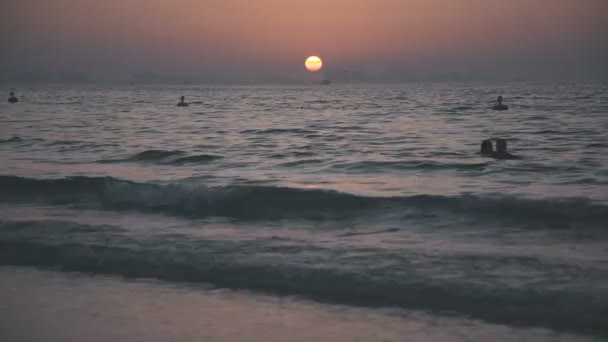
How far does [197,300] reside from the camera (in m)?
6.69

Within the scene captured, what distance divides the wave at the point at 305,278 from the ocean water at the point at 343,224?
0.02 meters

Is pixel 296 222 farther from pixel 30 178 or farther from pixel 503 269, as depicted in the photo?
pixel 30 178

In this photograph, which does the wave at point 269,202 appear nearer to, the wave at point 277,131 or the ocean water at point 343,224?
the ocean water at point 343,224

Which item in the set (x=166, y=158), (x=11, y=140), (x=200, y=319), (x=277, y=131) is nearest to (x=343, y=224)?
(x=200, y=319)

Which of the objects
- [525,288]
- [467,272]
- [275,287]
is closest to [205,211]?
[275,287]

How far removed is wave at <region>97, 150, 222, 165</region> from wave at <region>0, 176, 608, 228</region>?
4.83 metres

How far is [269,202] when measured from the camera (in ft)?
43.1

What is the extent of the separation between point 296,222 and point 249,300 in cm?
462

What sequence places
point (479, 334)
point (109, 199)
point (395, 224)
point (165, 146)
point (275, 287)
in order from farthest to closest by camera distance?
1. point (165, 146)
2. point (109, 199)
3. point (395, 224)
4. point (275, 287)
5. point (479, 334)

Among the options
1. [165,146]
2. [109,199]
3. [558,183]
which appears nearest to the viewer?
[109,199]

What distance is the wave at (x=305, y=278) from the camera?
20.5 feet

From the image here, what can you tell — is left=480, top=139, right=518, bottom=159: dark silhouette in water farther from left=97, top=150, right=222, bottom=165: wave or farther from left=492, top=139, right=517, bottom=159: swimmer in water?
left=97, top=150, right=222, bottom=165: wave

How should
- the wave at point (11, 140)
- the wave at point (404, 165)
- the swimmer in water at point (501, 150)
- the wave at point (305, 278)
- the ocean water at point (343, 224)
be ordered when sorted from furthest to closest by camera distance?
the wave at point (11, 140) < the swimmer in water at point (501, 150) < the wave at point (404, 165) < the ocean water at point (343, 224) < the wave at point (305, 278)

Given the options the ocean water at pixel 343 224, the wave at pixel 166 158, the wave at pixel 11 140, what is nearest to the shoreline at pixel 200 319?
the ocean water at pixel 343 224
